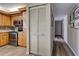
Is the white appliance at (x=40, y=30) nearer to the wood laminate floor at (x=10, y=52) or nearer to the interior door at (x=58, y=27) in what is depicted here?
the interior door at (x=58, y=27)

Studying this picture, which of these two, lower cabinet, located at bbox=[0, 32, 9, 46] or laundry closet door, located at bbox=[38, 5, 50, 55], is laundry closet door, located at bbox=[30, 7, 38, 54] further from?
lower cabinet, located at bbox=[0, 32, 9, 46]

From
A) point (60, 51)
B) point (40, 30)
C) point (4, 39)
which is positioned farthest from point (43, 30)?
point (4, 39)

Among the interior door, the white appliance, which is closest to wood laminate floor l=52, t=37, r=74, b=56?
the white appliance

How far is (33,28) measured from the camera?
7.77 ft

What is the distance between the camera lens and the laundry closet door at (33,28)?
2233 millimetres

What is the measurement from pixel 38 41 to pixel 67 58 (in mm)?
822

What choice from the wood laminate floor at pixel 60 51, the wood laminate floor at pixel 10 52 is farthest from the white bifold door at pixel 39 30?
the wood laminate floor at pixel 10 52

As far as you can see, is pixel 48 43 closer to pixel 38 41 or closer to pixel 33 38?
pixel 38 41

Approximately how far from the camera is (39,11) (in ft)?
7.29

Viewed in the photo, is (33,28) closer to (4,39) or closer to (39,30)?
(39,30)

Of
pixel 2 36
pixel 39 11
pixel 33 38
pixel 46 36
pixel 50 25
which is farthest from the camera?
pixel 2 36

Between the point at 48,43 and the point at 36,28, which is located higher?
the point at 36,28

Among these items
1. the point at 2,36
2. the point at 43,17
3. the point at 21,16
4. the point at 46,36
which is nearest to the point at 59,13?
the point at 43,17

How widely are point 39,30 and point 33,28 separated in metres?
0.18
